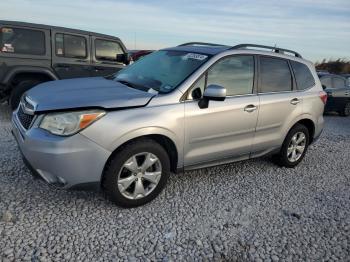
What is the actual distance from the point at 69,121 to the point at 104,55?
5.50 m

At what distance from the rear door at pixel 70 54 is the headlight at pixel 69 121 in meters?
4.71

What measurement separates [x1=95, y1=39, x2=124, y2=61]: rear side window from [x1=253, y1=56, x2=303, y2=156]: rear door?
4653 mm

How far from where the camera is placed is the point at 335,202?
4.53 m

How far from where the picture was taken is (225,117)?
4.31 meters

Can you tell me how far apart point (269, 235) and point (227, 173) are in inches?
61.8

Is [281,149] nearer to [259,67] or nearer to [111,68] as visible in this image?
[259,67]

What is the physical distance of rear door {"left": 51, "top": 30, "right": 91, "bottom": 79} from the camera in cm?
777

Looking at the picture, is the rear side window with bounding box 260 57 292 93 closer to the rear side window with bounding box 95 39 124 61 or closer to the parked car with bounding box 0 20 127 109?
the parked car with bounding box 0 20 127 109

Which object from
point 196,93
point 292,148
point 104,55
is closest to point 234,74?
point 196,93

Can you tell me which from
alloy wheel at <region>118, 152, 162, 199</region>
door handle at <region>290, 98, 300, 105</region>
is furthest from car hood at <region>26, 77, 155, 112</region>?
door handle at <region>290, 98, 300, 105</region>

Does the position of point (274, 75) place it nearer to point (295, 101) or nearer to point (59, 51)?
point (295, 101)

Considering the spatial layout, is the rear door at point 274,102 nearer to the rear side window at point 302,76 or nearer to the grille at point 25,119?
the rear side window at point 302,76

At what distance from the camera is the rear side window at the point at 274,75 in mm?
4863

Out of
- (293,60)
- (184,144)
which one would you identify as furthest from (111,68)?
(184,144)
